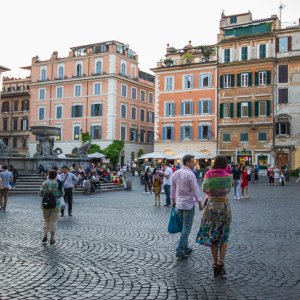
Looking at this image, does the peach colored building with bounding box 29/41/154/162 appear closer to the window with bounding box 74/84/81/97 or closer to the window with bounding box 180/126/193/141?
the window with bounding box 74/84/81/97

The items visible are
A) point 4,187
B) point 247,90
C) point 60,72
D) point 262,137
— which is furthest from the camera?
point 60,72

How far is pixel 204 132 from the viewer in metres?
51.1

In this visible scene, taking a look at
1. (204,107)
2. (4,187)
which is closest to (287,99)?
(204,107)

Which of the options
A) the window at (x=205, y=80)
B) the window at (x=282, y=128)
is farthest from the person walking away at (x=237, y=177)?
the window at (x=205, y=80)

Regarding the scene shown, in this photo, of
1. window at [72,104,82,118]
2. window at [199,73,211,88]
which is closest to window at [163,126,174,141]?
window at [199,73,211,88]

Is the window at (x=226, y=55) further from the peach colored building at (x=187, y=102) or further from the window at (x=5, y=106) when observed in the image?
the window at (x=5, y=106)

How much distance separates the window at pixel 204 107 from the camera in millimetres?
50947

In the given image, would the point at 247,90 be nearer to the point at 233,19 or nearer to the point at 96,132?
the point at 233,19

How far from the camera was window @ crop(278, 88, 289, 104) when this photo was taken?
46.9m

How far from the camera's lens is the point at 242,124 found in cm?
4856

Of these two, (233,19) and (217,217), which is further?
(233,19)

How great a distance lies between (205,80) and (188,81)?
2063mm

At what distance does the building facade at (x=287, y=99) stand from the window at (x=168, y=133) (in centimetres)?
1162

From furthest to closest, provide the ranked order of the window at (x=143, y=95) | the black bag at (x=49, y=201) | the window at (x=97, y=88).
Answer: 1. the window at (x=143, y=95)
2. the window at (x=97, y=88)
3. the black bag at (x=49, y=201)
